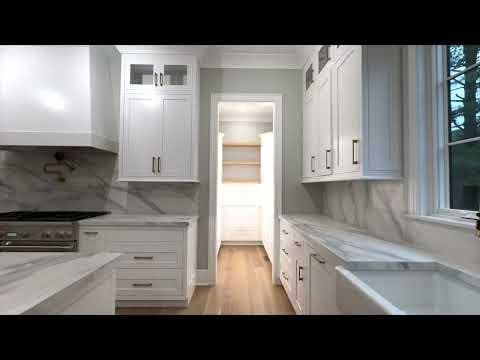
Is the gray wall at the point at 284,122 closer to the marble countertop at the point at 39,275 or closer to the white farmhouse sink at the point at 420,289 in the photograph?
the white farmhouse sink at the point at 420,289

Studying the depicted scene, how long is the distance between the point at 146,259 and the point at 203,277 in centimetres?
88

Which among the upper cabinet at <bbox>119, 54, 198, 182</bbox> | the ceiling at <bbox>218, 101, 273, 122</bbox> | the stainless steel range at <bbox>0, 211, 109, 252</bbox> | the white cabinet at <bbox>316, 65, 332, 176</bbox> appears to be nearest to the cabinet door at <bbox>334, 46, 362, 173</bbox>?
the white cabinet at <bbox>316, 65, 332, 176</bbox>

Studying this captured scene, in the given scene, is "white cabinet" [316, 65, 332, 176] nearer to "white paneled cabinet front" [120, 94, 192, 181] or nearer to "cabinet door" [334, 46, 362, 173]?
"cabinet door" [334, 46, 362, 173]

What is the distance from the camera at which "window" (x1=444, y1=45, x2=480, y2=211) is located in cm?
135

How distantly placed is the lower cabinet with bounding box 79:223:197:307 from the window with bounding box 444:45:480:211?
6.71ft

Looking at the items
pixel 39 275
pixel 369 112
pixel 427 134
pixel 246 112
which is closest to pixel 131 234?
pixel 39 275

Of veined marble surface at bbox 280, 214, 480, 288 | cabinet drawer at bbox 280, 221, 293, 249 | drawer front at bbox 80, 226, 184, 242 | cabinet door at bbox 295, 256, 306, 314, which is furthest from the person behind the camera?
cabinet drawer at bbox 280, 221, 293, 249

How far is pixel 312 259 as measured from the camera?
1.86 metres

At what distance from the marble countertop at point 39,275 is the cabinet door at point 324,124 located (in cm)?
184

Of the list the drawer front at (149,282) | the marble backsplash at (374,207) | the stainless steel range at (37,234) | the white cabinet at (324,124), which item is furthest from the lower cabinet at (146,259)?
the marble backsplash at (374,207)

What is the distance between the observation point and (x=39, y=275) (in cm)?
71

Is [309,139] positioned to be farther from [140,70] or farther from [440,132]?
[140,70]
